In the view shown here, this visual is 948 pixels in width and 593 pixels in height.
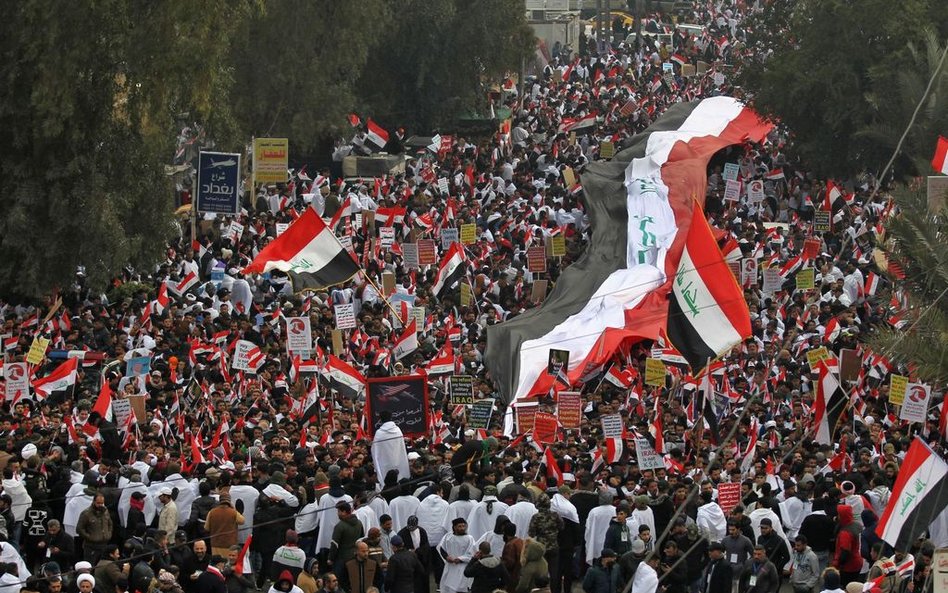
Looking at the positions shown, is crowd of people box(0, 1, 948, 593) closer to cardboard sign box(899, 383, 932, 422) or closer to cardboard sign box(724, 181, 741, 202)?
cardboard sign box(899, 383, 932, 422)

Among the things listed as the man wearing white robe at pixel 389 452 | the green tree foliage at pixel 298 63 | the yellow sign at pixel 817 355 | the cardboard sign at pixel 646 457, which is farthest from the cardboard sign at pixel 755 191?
the man wearing white robe at pixel 389 452

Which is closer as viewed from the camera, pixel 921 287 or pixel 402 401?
pixel 921 287

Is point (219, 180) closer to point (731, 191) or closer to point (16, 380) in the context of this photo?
point (16, 380)

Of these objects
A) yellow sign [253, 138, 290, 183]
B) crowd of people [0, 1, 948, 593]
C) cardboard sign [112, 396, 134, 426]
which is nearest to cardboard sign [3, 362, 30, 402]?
crowd of people [0, 1, 948, 593]

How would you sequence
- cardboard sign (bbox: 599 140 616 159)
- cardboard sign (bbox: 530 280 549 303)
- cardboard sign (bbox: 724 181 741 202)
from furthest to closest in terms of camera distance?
cardboard sign (bbox: 599 140 616 159), cardboard sign (bbox: 724 181 741 202), cardboard sign (bbox: 530 280 549 303)

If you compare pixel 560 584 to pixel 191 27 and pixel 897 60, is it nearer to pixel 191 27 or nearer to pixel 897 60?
pixel 191 27

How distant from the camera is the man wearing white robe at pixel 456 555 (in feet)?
56.2

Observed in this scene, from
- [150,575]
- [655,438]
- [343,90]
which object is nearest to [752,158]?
[343,90]

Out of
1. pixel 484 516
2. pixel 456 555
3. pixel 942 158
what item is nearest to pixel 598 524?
pixel 484 516

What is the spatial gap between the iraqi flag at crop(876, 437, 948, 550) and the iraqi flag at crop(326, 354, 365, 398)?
752cm

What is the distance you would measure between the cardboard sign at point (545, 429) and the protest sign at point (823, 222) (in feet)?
41.1

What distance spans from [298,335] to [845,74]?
51.0ft

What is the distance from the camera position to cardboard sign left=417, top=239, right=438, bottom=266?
95.0ft

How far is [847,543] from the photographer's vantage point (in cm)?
1761
